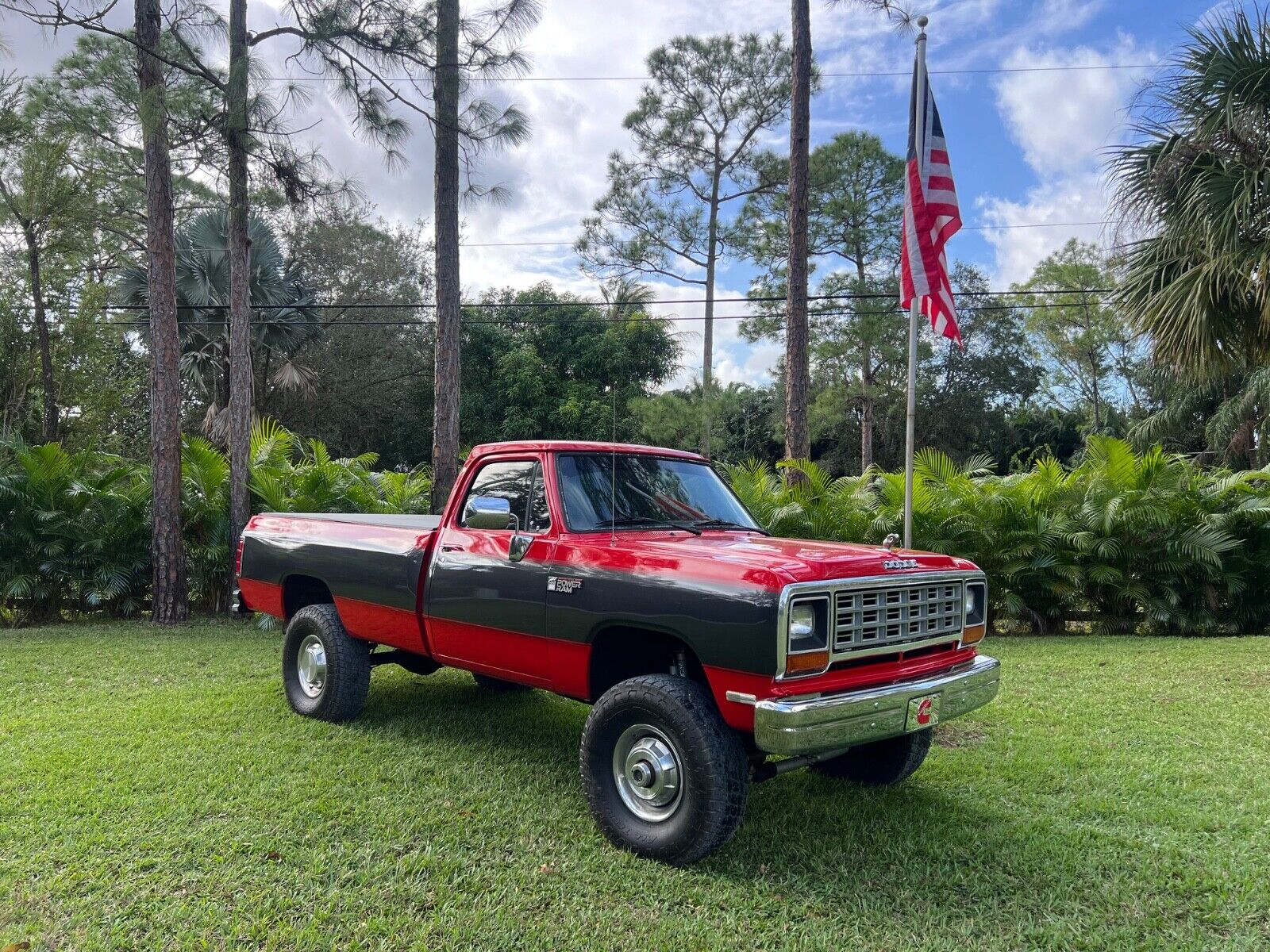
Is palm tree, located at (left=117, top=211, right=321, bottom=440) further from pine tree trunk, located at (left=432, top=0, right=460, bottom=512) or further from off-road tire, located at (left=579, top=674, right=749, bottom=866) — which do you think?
off-road tire, located at (left=579, top=674, right=749, bottom=866)

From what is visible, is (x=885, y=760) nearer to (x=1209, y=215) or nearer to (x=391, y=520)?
(x=391, y=520)

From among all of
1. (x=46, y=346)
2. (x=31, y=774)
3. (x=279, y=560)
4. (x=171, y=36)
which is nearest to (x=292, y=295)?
(x=46, y=346)

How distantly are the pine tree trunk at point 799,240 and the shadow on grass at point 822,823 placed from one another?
6.68 m

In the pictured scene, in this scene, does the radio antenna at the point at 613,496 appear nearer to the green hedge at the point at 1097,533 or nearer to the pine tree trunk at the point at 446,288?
the green hedge at the point at 1097,533

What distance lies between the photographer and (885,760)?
4.90m

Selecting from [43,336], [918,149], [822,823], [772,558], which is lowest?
[822,823]

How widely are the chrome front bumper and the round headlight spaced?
0.26 meters

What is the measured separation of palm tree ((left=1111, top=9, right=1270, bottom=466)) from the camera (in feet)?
30.1

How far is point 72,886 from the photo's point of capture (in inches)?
141

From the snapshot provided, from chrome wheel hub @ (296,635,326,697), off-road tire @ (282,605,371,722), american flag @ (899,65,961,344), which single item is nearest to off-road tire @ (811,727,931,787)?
off-road tire @ (282,605,371,722)

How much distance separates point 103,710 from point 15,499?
6.43m

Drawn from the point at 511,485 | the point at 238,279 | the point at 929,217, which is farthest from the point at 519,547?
the point at 238,279

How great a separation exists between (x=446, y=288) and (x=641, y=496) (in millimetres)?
7566

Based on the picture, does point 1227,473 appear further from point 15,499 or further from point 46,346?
point 46,346
